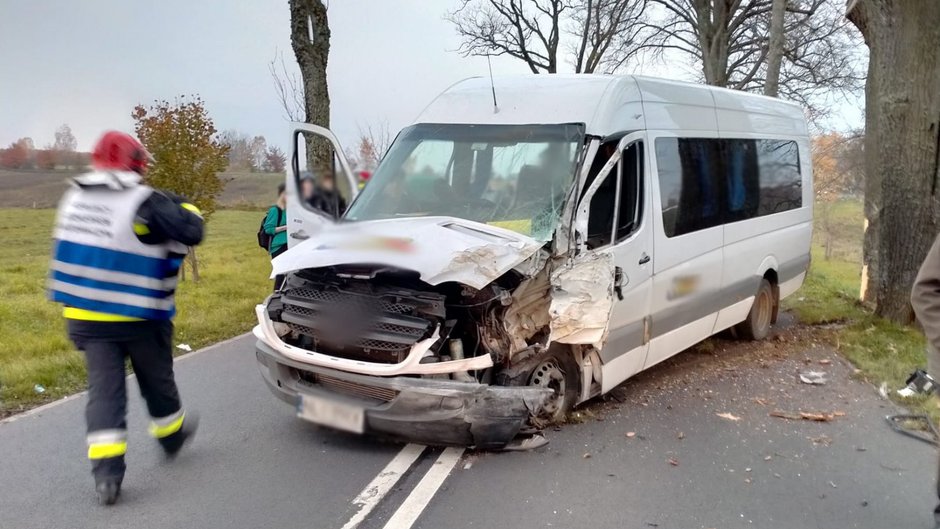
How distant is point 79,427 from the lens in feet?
17.1

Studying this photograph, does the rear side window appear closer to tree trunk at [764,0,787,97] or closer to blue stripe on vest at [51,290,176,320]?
blue stripe on vest at [51,290,176,320]

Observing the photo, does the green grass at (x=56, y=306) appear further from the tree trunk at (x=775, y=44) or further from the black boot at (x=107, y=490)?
the tree trunk at (x=775, y=44)

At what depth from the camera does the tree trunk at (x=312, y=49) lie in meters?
10.6

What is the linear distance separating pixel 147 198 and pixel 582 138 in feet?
9.40

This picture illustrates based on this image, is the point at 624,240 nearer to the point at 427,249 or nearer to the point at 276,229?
the point at 427,249

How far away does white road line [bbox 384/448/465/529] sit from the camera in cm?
380

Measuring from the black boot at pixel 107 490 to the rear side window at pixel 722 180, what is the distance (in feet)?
13.7

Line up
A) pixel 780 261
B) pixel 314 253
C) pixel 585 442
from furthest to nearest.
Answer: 1. pixel 780 261
2. pixel 585 442
3. pixel 314 253

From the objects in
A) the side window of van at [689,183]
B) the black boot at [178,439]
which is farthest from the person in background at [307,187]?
the side window of van at [689,183]

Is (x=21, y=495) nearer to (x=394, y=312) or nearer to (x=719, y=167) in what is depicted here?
(x=394, y=312)

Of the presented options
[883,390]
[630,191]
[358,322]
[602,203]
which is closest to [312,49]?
[630,191]

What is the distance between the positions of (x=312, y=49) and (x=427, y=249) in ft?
23.7

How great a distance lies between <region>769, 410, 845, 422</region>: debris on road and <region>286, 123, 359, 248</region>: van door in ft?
11.8

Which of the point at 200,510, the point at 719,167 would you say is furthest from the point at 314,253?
the point at 719,167
